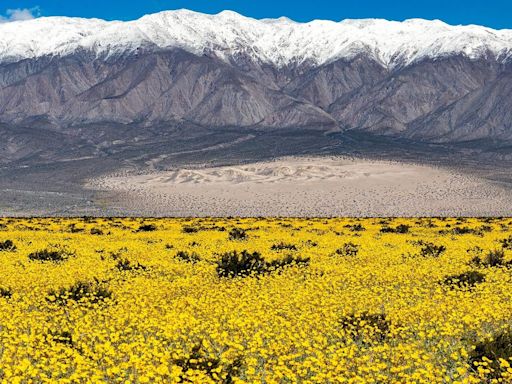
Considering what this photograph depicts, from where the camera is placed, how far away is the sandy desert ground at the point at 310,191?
104 m

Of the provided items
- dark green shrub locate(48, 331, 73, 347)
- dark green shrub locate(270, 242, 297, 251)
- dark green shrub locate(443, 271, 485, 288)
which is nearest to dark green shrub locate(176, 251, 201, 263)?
dark green shrub locate(270, 242, 297, 251)

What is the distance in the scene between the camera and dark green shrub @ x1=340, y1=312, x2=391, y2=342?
513 inches

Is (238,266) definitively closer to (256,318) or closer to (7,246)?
(256,318)

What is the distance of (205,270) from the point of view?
70.0 feet

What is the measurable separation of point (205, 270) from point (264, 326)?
828cm

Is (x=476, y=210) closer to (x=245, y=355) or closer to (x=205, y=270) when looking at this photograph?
(x=205, y=270)

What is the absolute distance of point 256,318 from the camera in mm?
13898

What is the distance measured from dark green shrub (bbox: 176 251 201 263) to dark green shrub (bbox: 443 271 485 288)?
9.99 meters

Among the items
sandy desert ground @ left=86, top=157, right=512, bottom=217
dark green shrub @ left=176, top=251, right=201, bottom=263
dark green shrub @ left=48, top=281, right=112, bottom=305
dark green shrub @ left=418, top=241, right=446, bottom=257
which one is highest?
dark green shrub @ left=48, top=281, right=112, bottom=305

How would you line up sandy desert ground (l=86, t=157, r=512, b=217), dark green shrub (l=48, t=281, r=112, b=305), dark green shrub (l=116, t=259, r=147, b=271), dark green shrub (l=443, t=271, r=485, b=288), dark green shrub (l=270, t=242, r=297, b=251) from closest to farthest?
dark green shrub (l=48, t=281, r=112, b=305) < dark green shrub (l=443, t=271, r=485, b=288) < dark green shrub (l=116, t=259, r=147, b=271) < dark green shrub (l=270, t=242, r=297, b=251) < sandy desert ground (l=86, t=157, r=512, b=217)

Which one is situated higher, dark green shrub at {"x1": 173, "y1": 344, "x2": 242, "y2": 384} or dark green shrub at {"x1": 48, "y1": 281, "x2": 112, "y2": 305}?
dark green shrub at {"x1": 173, "y1": 344, "x2": 242, "y2": 384}

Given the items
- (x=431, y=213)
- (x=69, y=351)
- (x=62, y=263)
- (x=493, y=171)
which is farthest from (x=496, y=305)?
(x=493, y=171)

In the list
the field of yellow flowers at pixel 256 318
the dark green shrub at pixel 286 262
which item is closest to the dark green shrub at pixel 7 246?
the field of yellow flowers at pixel 256 318

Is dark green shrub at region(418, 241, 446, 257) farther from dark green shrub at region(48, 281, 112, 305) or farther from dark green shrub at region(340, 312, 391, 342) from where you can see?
dark green shrub at region(48, 281, 112, 305)
